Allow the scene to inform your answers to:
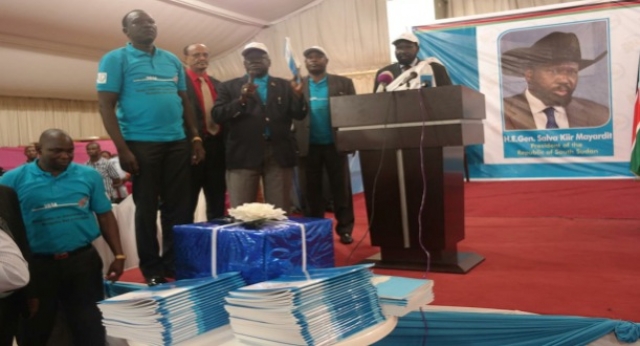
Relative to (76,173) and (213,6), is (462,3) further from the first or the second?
(76,173)

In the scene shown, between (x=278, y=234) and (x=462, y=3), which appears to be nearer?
(x=278, y=234)

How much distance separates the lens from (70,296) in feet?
7.04

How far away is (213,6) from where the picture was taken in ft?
26.5

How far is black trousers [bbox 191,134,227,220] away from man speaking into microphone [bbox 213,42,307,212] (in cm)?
17

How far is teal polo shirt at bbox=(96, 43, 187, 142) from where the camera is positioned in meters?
2.31

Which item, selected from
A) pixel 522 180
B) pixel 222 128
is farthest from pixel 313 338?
pixel 522 180

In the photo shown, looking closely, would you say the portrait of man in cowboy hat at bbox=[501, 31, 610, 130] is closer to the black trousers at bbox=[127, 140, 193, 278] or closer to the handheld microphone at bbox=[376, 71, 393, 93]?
the handheld microphone at bbox=[376, 71, 393, 93]

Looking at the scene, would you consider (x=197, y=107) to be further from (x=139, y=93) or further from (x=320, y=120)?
(x=320, y=120)

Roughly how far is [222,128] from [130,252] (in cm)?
100

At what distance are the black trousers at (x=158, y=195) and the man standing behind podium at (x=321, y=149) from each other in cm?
104

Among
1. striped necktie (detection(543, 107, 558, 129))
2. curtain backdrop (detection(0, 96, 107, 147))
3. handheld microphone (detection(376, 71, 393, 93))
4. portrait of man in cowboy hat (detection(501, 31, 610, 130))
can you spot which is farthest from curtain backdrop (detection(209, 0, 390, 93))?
handheld microphone (detection(376, 71, 393, 93))

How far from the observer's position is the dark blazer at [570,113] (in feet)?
19.4

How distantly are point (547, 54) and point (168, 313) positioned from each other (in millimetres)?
6031

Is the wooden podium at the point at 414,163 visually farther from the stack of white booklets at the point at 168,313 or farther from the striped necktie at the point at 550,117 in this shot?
the striped necktie at the point at 550,117
